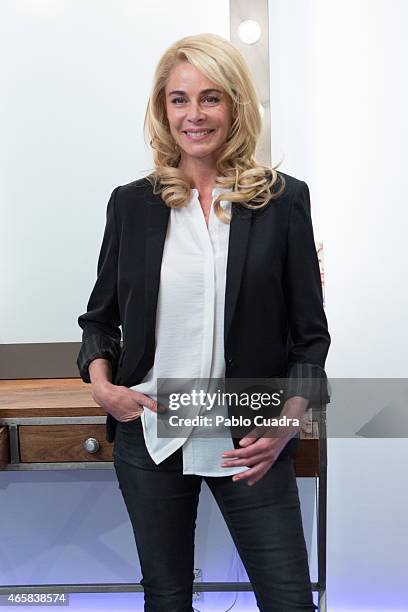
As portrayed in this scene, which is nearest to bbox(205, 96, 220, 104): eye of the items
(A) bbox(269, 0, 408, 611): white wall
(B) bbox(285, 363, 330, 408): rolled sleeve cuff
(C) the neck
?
(C) the neck

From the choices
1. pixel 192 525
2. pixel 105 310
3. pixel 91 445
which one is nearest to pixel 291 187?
pixel 105 310

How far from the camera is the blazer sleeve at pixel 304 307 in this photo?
3.61 feet

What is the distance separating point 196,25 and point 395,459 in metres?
1.43

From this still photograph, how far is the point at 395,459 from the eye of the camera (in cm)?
207

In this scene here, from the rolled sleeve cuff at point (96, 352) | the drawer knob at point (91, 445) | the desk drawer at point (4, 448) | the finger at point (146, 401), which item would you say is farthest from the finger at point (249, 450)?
the desk drawer at point (4, 448)

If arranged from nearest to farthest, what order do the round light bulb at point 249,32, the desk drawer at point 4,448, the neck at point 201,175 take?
the neck at point 201,175
the desk drawer at point 4,448
the round light bulb at point 249,32

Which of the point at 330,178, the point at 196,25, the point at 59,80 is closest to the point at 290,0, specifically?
the point at 196,25

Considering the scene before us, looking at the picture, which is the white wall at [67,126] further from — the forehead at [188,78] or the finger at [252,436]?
the finger at [252,436]

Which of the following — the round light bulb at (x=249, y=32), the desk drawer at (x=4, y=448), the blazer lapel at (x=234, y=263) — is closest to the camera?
the blazer lapel at (x=234, y=263)

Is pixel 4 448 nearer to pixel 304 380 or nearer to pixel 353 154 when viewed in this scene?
pixel 304 380

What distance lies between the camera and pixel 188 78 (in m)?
1.11

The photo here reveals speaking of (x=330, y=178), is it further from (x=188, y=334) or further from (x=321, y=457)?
(x=188, y=334)

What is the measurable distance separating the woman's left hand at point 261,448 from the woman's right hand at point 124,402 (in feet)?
0.52

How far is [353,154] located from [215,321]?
3.40ft
